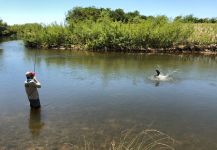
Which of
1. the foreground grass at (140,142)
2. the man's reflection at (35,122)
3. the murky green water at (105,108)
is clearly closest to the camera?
the foreground grass at (140,142)

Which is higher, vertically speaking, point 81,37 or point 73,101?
point 81,37

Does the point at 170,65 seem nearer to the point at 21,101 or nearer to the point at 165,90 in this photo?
the point at 165,90

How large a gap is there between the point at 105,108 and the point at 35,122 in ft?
10.5

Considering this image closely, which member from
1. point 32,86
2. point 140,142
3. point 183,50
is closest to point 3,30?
point 183,50

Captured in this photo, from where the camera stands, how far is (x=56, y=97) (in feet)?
52.4

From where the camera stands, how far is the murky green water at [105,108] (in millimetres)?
10781

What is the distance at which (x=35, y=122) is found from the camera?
12.3 metres

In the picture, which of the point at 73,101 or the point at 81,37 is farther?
the point at 81,37

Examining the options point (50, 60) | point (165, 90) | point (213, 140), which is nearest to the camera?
point (213, 140)

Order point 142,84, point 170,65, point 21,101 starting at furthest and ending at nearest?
1. point 170,65
2. point 142,84
3. point 21,101

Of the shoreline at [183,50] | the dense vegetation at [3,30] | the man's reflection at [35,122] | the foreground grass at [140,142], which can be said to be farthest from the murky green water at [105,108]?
the dense vegetation at [3,30]

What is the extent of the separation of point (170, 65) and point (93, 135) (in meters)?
17.3

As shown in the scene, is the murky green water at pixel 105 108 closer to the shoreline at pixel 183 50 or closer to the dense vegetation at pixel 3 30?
the shoreline at pixel 183 50

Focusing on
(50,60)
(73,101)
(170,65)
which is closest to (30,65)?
(50,60)
